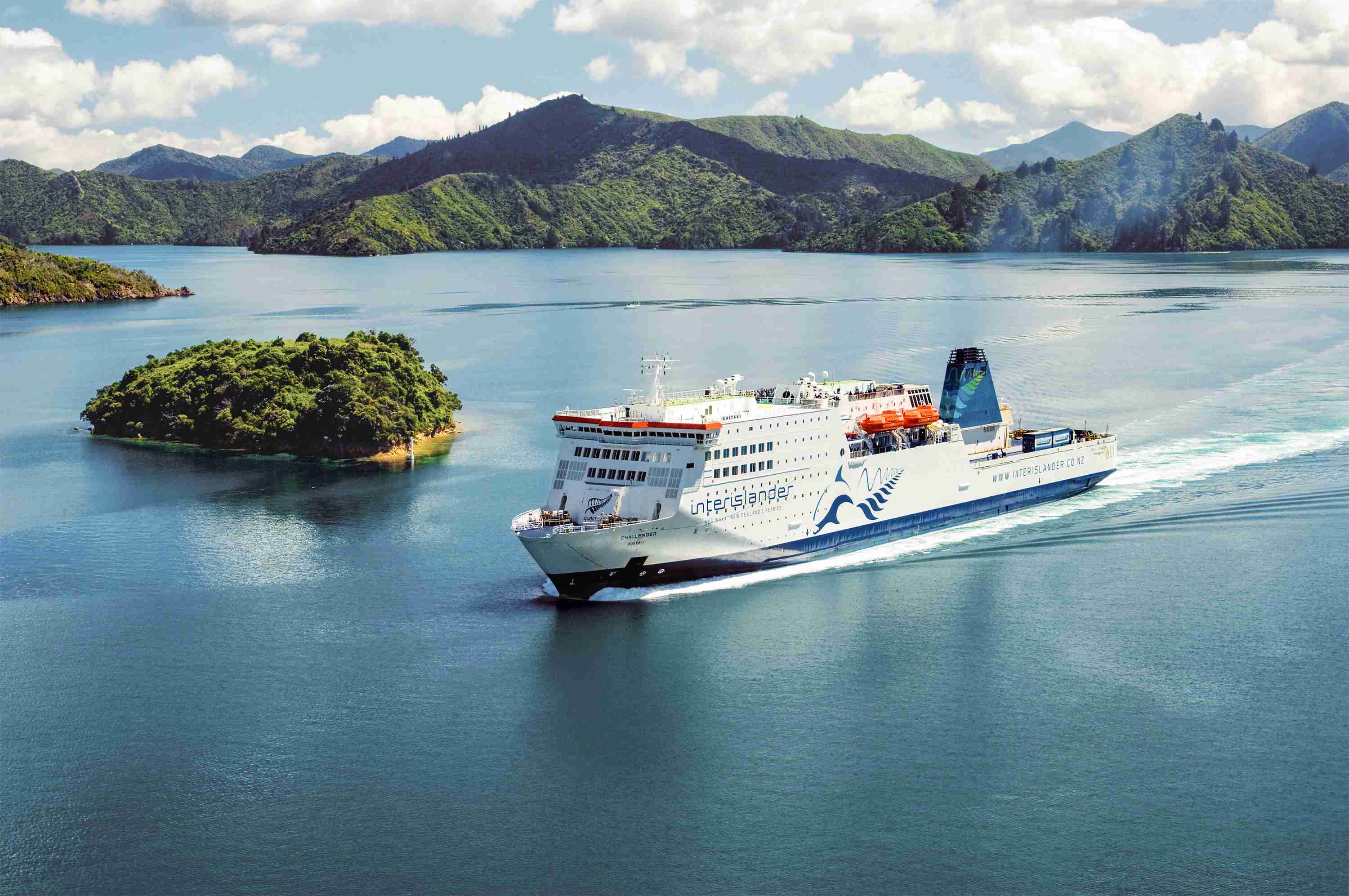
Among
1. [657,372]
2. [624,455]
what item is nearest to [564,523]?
[624,455]

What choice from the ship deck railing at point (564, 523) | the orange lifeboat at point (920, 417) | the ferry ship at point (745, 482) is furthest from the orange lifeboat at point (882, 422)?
the ship deck railing at point (564, 523)

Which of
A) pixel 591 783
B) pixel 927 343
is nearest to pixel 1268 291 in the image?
pixel 927 343

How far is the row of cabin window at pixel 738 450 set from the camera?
42.9m

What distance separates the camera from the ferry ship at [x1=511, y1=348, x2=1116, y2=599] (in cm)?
4194

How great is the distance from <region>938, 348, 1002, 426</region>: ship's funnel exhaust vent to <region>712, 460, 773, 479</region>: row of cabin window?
50.6 ft

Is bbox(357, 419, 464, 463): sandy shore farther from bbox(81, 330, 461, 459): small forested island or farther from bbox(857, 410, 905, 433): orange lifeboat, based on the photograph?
bbox(857, 410, 905, 433): orange lifeboat

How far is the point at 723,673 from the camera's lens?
115ft

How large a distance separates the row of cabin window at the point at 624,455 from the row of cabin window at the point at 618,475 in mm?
396

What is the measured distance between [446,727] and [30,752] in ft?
31.9

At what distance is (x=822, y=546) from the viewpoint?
47250 mm

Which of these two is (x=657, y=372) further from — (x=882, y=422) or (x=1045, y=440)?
(x=1045, y=440)

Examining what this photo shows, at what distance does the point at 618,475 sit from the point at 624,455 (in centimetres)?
70

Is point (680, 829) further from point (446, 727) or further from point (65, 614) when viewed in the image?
point (65, 614)

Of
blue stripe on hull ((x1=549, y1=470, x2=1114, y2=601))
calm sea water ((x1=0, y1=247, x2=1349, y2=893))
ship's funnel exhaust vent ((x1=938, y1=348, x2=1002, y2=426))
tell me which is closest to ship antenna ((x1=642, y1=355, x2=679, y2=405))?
blue stripe on hull ((x1=549, y1=470, x2=1114, y2=601))
